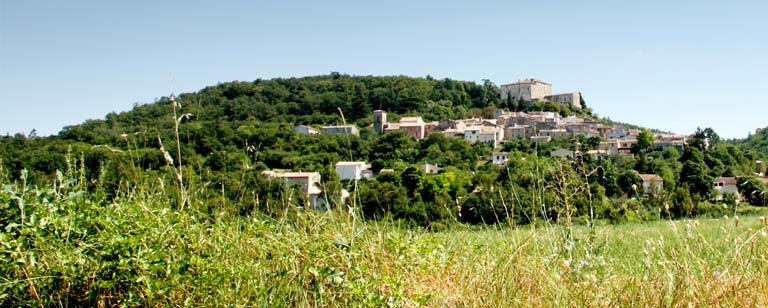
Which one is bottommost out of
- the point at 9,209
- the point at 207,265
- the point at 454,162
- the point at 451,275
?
the point at 454,162

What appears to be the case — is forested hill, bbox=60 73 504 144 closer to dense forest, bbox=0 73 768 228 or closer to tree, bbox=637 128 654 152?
dense forest, bbox=0 73 768 228

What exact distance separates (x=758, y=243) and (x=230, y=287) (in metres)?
2.31

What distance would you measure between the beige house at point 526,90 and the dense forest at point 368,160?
10.7 feet

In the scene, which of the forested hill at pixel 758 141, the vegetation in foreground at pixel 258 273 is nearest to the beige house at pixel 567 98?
the forested hill at pixel 758 141

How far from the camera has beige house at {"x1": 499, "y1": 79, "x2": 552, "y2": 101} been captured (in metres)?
95.4

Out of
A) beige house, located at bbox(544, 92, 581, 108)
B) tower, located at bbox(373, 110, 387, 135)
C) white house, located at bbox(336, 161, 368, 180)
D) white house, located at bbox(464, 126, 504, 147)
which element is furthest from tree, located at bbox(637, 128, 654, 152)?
beige house, located at bbox(544, 92, 581, 108)

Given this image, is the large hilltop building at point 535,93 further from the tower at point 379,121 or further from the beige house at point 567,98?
the tower at point 379,121

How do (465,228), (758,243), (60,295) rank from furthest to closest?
1. (465,228)
2. (758,243)
3. (60,295)

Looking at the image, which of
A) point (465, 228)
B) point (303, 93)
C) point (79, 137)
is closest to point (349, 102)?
point (303, 93)

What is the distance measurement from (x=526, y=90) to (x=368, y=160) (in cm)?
5279

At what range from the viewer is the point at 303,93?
91438mm

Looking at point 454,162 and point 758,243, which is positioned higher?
point 758,243

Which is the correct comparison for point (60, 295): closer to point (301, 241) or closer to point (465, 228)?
point (301, 241)

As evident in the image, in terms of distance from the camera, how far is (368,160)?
173 ft
